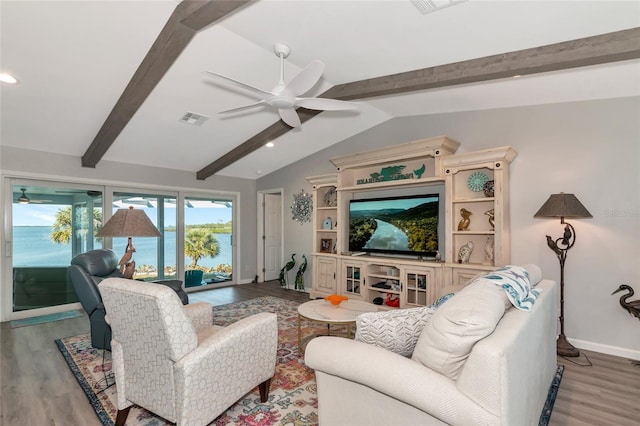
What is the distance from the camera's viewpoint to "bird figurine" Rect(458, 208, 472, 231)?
13.1ft

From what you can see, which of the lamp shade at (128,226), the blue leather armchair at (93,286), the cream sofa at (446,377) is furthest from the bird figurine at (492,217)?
the blue leather armchair at (93,286)

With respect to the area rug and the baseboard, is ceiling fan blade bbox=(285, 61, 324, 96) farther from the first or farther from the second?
the area rug

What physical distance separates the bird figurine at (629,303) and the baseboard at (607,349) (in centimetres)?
37

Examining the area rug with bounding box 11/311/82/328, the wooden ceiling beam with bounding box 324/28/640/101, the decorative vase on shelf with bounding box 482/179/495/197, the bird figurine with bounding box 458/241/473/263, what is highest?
the wooden ceiling beam with bounding box 324/28/640/101

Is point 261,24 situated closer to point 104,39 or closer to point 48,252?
point 104,39

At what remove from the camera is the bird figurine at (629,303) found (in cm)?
289

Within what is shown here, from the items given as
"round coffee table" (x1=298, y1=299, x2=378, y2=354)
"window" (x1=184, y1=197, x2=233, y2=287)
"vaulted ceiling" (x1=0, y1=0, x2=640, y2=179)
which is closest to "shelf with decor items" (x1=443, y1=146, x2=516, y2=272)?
"vaulted ceiling" (x1=0, y1=0, x2=640, y2=179)

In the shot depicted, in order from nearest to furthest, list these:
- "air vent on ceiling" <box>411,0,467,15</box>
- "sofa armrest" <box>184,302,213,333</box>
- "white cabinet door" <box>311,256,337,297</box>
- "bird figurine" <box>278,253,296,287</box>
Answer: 1. "air vent on ceiling" <box>411,0,467,15</box>
2. "sofa armrest" <box>184,302,213,333</box>
3. "white cabinet door" <box>311,256,337,297</box>
4. "bird figurine" <box>278,253,296,287</box>

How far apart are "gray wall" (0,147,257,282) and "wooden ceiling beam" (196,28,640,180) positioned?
3442mm

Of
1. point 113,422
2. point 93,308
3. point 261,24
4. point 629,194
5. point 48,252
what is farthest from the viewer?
point 48,252

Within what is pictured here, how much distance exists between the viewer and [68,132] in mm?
4117

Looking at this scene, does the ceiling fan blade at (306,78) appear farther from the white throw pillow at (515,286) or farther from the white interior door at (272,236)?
the white interior door at (272,236)

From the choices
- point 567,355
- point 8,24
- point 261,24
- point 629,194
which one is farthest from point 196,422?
point 629,194

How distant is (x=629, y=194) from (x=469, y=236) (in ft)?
5.13
